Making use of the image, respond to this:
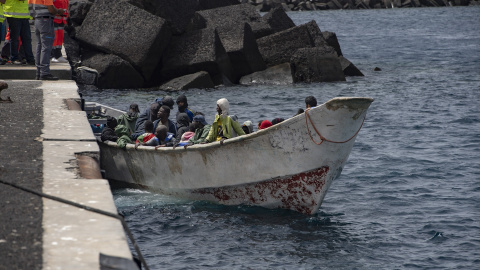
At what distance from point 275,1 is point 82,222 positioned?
9381 centimetres

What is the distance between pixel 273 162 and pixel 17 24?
7.66 m

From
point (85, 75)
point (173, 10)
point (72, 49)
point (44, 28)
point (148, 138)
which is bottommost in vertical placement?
point (85, 75)

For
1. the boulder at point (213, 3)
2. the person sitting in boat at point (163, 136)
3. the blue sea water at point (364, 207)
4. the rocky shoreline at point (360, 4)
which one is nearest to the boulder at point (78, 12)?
the blue sea water at point (364, 207)

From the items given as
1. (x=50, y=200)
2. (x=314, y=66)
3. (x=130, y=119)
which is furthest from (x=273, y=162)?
(x=314, y=66)

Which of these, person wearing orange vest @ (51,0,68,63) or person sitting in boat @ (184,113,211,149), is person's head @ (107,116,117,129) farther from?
person wearing orange vest @ (51,0,68,63)

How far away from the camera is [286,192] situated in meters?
12.0

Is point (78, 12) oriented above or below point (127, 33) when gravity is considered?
above

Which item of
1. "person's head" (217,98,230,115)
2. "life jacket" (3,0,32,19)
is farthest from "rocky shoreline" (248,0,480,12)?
"person's head" (217,98,230,115)

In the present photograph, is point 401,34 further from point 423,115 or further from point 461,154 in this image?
point 461,154

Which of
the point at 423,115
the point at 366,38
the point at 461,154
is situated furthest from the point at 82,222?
the point at 366,38

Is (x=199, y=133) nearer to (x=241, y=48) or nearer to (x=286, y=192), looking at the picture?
(x=286, y=192)

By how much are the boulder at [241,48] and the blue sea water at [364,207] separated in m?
1.34

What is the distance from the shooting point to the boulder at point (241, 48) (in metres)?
28.1

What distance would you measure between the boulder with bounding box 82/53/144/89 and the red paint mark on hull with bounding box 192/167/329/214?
1475 cm
